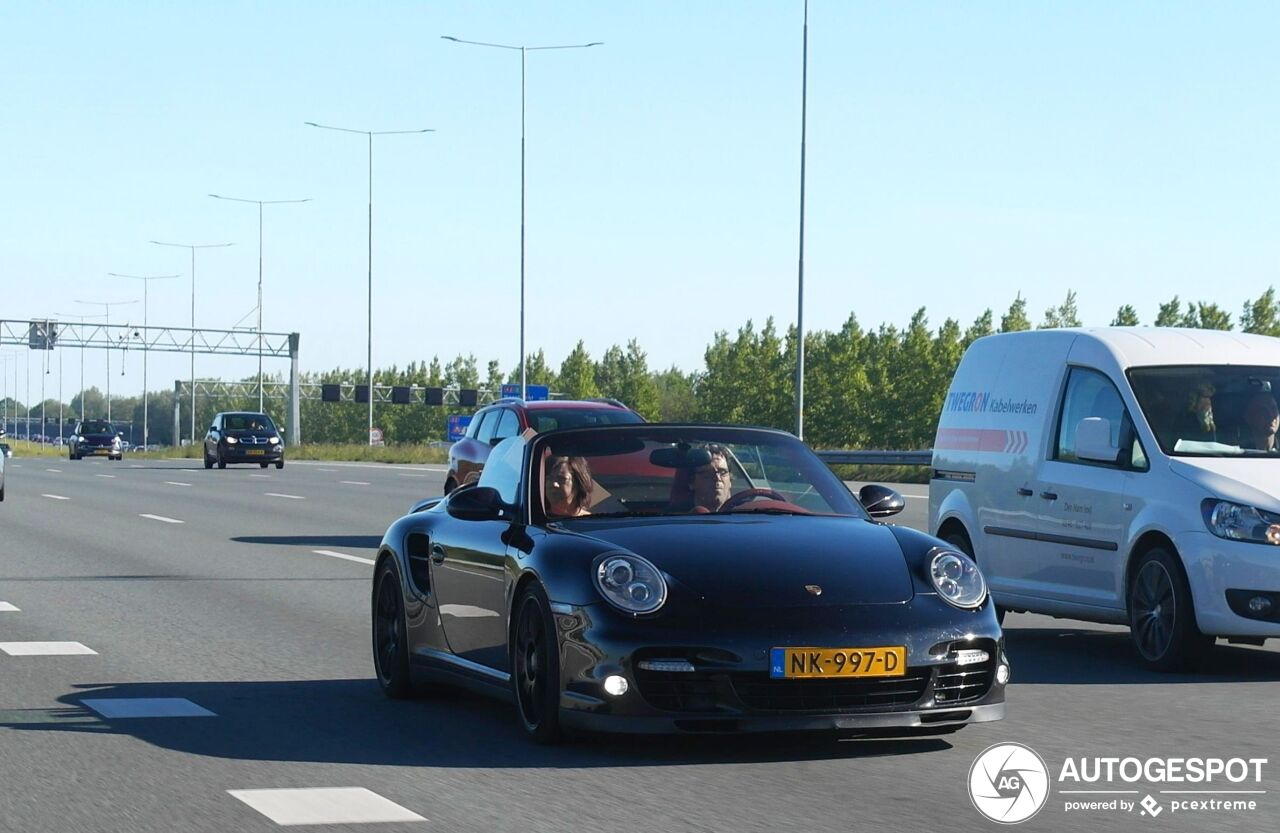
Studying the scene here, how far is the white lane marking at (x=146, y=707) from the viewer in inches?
367

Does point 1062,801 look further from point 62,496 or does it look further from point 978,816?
point 62,496

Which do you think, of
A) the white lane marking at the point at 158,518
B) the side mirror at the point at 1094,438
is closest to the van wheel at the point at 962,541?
the side mirror at the point at 1094,438

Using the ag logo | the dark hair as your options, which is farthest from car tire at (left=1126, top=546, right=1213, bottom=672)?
the dark hair

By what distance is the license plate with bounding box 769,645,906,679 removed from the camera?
778 centimetres

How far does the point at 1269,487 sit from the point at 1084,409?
5.09ft

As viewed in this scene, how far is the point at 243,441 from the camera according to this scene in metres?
57.4

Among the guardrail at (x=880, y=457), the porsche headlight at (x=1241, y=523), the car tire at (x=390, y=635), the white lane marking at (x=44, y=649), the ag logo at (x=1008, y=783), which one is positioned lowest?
the white lane marking at (x=44, y=649)

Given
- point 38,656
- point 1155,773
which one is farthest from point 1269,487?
point 38,656

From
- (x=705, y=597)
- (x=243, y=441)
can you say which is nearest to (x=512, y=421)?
(x=705, y=597)

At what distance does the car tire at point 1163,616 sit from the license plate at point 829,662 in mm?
3601

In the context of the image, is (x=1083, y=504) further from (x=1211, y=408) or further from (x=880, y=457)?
(x=880, y=457)

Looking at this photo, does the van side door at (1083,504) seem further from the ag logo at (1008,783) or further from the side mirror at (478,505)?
the side mirror at (478,505)

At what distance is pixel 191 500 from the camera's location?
33.8 m

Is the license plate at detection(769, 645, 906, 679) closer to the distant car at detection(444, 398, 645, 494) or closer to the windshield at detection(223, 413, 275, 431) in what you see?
the distant car at detection(444, 398, 645, 494)
